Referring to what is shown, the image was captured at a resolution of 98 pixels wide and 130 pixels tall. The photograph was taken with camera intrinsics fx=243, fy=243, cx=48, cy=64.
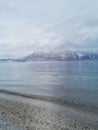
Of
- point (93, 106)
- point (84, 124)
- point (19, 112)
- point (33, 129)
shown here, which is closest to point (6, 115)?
point (19, 112)

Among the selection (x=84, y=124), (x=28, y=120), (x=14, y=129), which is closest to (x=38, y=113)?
(x=28, y=120)

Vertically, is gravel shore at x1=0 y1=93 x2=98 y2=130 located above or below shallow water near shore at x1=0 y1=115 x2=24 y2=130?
below

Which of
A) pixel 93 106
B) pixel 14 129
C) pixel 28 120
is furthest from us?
pixel 93 106

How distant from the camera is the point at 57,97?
47.7 m

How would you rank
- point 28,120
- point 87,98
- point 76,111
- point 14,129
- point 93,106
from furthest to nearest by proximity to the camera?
point 87,98 < point 93,106 < point 76,111 < point 28,120 < point 14,129

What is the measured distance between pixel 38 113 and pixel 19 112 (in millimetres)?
2472

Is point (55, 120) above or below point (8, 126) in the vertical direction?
below

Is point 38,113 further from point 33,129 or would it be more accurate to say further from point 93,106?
point 93,106

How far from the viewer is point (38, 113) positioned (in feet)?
103

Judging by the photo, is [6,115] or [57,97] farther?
[57,97]

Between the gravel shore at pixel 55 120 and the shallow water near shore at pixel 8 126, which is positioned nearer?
the shallow water near shore at pixel 8 126

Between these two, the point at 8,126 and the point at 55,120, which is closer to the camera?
the point at 8,126

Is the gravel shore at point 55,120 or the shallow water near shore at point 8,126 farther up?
the shallow water near shore at point 8,126

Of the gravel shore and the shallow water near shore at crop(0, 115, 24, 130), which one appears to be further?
the gravel shore
